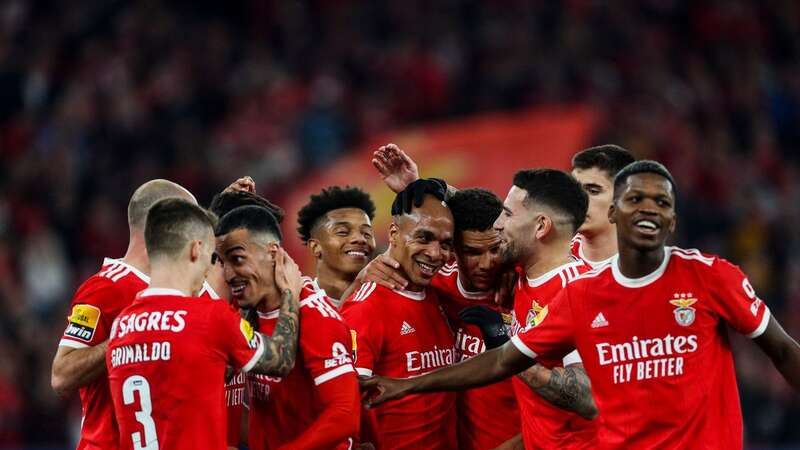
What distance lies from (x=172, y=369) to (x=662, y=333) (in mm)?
2137

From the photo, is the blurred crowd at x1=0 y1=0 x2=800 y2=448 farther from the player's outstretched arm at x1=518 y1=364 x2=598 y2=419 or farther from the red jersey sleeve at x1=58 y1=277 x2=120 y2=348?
the player's outstretched arm at x1=518 y1=364 x2=598 y2=419

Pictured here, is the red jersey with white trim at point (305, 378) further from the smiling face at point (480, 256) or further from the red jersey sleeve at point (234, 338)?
the smiling face at point (480, 256)

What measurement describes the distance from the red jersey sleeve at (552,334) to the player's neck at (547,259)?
2.23 ft

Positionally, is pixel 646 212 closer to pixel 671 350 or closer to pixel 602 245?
pixel 671 350

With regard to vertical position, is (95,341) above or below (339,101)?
below

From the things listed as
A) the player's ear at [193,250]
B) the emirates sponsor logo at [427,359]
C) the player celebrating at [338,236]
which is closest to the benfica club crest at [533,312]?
the emirates sponsor logo at [427,359]

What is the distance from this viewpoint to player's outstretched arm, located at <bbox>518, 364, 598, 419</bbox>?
5.92m

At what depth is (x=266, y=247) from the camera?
5988 millimetres

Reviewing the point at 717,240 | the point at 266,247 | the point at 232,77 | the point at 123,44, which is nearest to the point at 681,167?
the point at 717,240

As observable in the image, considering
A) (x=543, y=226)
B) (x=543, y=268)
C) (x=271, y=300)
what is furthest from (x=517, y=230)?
(x=271, y=300)

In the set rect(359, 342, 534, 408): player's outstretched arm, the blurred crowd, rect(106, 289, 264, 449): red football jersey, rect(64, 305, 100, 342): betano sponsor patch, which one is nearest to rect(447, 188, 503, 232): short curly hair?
rect(359, 342, 534, 408): player's outstretched arm

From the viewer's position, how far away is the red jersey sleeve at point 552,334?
18.7 ft

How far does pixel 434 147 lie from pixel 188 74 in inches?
140

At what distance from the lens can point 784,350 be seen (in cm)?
530
